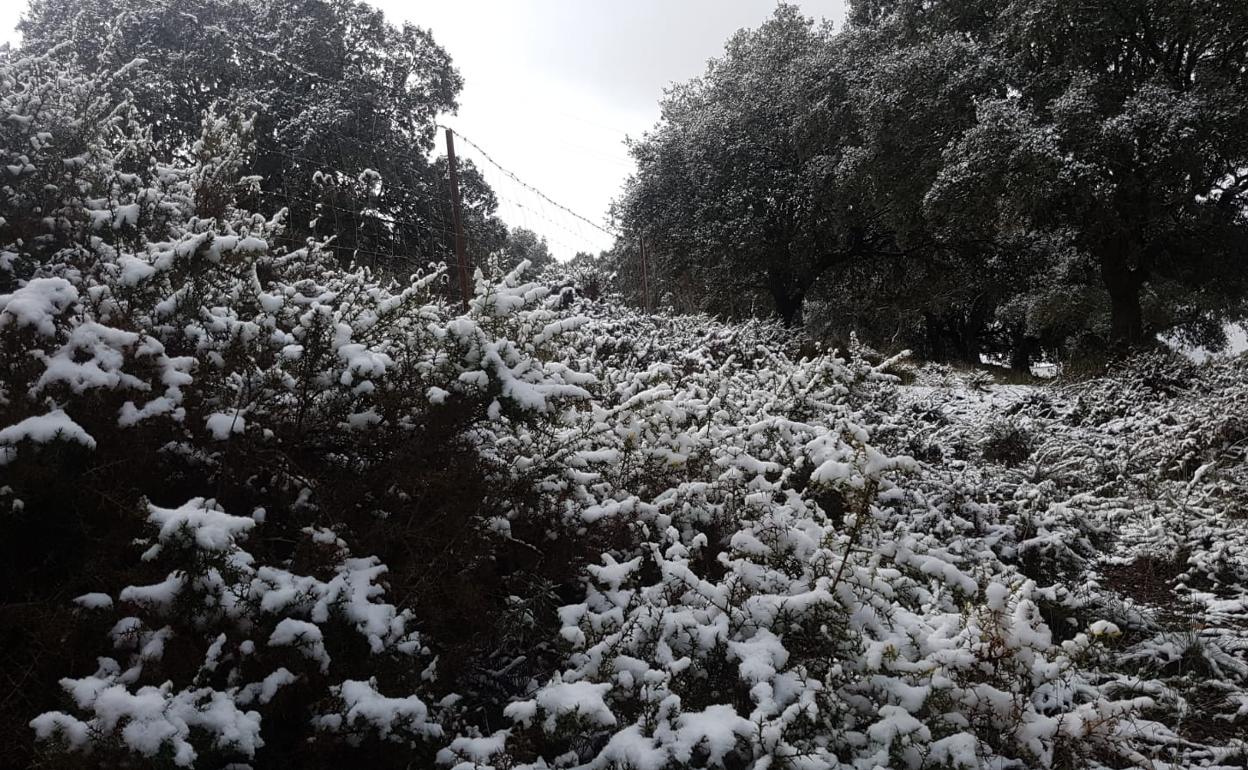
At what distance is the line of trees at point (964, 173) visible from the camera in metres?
9.69

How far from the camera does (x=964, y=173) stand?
33.7 feet

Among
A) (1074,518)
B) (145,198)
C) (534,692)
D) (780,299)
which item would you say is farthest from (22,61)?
(780,299)

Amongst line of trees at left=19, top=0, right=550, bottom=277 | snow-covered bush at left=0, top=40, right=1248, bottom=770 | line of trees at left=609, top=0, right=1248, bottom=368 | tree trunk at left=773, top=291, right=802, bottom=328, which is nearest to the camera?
snow-covered bush at left=0, top=40, right=1248, bottom=770

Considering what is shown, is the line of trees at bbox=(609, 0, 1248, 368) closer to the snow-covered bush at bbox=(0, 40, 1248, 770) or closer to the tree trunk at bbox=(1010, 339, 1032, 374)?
the tree trunk at bbox=(1010, 339, 1032, 374)

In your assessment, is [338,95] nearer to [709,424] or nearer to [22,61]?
[22,61]

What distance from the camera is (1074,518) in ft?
16.0

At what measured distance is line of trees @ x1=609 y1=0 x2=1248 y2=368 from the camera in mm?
9688

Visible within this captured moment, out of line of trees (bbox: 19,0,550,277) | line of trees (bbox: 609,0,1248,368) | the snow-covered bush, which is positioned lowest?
the snow-covered bush

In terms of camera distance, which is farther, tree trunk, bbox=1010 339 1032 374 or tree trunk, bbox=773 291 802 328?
tree trunk, bbox=1010 339 1032 374

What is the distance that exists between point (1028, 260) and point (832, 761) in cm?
1628

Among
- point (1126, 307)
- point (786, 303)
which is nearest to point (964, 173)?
point (1126, 307)

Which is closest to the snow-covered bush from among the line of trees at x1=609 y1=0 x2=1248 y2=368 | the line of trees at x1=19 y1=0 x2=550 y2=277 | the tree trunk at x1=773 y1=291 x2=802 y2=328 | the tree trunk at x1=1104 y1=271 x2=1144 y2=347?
the line of trees at x1=609 y1=0 x2=1248 y2=368

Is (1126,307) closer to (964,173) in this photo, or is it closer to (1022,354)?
(964,173)

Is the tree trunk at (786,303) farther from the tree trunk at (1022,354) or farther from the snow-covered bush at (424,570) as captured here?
the snow-covered bush at (424,570)
